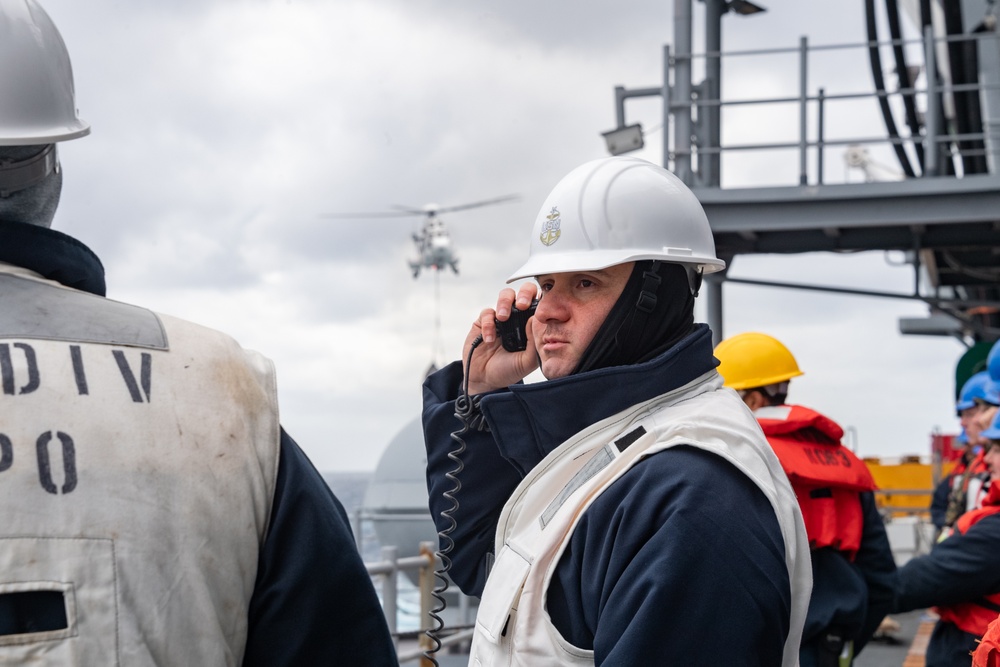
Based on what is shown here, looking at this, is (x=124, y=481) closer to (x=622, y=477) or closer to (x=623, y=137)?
(x=622, y=477)

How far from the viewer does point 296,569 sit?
75.5 inches

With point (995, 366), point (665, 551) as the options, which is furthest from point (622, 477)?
point (995, 366)

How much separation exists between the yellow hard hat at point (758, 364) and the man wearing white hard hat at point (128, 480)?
3128 mm

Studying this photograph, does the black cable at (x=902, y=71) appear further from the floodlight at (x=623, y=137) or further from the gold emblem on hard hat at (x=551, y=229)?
the gold emblem on hard hat at (x=551, y=229)

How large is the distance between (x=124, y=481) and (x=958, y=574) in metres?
3.69

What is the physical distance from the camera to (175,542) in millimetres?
1780

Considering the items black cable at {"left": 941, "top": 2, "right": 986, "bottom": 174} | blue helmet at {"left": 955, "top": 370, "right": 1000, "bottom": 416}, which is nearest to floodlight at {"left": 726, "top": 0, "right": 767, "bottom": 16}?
black cable at {"left": 941, "top": 2, "right": 986, "bottom": 174}

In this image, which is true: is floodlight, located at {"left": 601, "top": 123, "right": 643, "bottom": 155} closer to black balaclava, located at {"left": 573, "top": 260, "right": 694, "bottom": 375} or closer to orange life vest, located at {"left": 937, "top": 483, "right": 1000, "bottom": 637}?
orange life vest, located at {"left": 937, "top": 483, "right": 1000, "bottom": 637}

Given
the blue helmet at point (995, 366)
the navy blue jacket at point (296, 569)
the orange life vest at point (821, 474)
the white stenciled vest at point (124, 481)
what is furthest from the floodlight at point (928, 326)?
the white stenciled vest at point (124, 481)

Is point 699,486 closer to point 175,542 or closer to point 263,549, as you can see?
point 263,549

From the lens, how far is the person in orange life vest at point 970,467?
661 cm

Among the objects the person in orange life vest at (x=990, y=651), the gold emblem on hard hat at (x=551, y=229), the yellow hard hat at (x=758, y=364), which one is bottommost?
the person in orange life vest at (x=990, y=651)

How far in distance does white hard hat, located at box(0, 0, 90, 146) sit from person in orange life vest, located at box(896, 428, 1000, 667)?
3.76 meters

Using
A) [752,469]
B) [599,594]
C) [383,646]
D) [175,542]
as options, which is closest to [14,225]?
[175,542]
